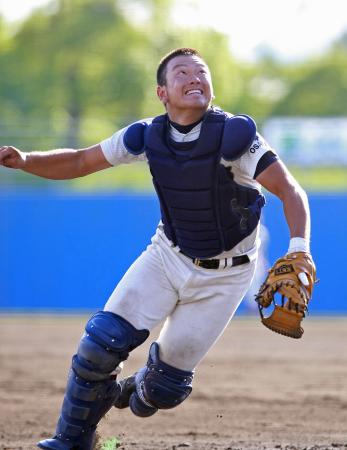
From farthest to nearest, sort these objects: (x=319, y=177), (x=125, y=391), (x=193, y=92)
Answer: (x=319, y=177)
(x=125, y=391)
(x=193, y=92)

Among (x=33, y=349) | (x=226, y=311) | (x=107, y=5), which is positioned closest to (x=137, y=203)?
(x=33, y=349)

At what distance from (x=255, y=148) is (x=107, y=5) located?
29402 millimetres

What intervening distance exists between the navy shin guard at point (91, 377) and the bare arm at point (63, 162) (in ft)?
2.88

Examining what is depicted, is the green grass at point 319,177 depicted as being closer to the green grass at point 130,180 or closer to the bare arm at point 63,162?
the green grass at point 130,180

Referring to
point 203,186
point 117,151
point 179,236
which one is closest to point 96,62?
point 117,151

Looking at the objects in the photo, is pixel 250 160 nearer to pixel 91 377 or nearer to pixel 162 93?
pixel 162 93

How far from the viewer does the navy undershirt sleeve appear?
552cm

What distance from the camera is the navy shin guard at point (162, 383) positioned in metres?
6.06

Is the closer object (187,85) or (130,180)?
(187,85)

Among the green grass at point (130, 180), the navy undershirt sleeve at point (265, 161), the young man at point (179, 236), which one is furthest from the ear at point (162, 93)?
the green grass at point (130, 180)

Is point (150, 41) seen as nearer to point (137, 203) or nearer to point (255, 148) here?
point (137, 203)

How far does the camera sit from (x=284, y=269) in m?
5.25

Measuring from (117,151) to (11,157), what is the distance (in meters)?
0.59

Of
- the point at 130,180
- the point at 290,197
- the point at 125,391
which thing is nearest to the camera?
the point at 290,197
